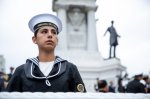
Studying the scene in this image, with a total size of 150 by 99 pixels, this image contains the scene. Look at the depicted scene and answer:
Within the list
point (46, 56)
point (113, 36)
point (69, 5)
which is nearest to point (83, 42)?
point (113, 36)

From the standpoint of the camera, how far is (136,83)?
7328 mm

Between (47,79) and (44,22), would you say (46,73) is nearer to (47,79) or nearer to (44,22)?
(47,79)

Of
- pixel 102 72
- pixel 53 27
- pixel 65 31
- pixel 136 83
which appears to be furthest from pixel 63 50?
pixel 53 27

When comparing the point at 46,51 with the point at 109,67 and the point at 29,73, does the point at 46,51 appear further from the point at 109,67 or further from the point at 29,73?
the point at 109,67

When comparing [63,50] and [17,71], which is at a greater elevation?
[63,50]

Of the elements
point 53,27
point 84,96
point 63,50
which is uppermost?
point 63,50

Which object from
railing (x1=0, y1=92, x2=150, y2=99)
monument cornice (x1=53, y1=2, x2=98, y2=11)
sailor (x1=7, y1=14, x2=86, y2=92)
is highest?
monument cornice (x1=53, y1=2, x2=98, y2=11)

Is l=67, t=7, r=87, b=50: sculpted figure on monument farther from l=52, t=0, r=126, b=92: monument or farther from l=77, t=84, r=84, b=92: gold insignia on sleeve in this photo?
l=77, t=84, r=84, b=92: gold insignia on sleeve

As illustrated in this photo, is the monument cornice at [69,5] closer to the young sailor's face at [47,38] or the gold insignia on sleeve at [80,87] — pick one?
the young sailor's face at [47,38]

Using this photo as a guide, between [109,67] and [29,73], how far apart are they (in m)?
16.7

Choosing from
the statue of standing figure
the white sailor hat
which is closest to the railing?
the white sailor hat

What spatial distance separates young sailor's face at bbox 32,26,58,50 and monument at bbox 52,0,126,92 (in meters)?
16.3

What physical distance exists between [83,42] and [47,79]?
18.5m

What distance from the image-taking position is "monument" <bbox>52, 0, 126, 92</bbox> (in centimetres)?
1903
